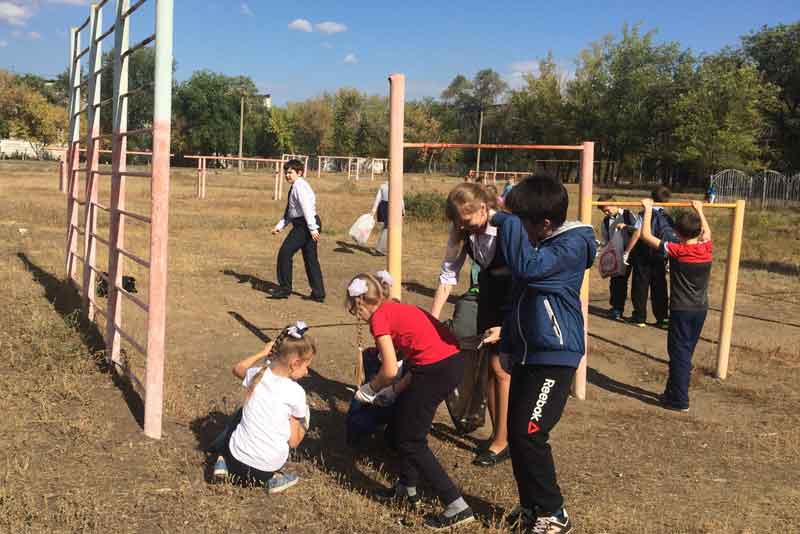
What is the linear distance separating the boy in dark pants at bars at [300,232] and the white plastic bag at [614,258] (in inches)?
138

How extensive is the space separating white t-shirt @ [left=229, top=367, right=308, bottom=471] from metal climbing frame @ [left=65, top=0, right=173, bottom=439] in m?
0.91

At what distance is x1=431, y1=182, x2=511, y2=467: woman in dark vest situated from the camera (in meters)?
4.02

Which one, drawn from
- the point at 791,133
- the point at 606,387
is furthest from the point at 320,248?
the point at 791,133

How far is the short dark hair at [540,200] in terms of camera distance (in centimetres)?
319

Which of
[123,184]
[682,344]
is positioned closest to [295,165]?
[123,184]

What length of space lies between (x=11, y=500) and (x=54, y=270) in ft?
23.4

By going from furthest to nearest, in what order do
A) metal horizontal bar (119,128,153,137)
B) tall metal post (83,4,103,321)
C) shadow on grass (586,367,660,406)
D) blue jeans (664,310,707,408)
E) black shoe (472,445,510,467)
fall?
tall metal post (83,4,103,321), shadow on grass (586,367,660,406), blue jeans (664,310,707,408), metal horizontal bar (119,128,153,137), black shoe (472,445,510,467)

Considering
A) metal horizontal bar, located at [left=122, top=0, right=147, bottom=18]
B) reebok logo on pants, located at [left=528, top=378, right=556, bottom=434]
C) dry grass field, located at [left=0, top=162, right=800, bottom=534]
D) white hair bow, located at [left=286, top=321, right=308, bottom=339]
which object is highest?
metal horizontal bar, located at [left=122, top=0, right=147, bottom=18]

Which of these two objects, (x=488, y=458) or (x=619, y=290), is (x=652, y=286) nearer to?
(x=619, y=290)

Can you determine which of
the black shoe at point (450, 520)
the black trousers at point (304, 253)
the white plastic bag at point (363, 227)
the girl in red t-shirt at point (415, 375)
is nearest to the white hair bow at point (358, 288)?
the girl in red t-shirt at point (415, 375)

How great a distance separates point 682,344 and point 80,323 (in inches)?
203

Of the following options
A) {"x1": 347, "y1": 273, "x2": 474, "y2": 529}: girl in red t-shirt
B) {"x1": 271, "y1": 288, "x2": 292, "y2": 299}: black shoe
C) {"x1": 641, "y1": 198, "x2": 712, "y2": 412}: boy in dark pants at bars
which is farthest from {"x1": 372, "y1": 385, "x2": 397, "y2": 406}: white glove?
{"x1": 271, "y1": 288, "x2": 292, "y2": 299}: black shoe

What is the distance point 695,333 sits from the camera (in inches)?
231

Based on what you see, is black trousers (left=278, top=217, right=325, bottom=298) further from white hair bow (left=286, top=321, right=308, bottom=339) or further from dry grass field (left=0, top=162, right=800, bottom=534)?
white hair bow (left=286, top=321, right=308, bottom=339)
